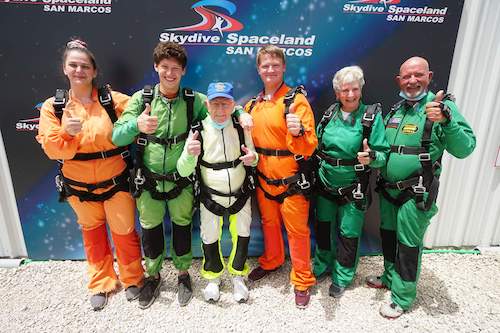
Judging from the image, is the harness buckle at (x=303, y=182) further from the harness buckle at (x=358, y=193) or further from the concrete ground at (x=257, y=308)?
the concrete ground at (x=257, y=308)

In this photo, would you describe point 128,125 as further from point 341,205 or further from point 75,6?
point 341,205

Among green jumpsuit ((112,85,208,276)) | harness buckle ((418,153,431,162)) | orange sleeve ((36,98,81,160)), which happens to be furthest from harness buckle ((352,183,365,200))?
orange sleeve ((36,98,81,160))

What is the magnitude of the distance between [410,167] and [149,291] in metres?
3.08

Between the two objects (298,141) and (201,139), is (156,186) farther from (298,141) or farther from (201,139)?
(298,141)

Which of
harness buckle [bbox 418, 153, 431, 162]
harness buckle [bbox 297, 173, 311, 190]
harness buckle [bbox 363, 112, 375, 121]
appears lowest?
harness buckle [bbox 297, 173, 311, 190]

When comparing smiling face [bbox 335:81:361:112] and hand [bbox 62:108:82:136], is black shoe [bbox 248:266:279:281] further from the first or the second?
hand [bbox 62:108:82:136]

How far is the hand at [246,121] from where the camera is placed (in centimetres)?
324

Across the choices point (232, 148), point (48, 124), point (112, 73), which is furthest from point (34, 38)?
point (232, 148)

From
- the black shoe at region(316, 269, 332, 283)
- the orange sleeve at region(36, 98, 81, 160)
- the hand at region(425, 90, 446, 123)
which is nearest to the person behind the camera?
the hand at region(425, 90, 446, 123)

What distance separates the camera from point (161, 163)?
337 cm

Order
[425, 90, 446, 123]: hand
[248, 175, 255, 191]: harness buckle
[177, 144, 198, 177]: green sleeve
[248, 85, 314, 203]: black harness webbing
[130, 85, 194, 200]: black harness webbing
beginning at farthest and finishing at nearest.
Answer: [248, 175, 255, 191]: harness buckle
[248, 85, 314, 203]: black harness webbing
[130, 85, 194, 200]: black harness webbing
[177, 144, 198, 177]: green sleeve
[425, 90, 446, 123]: hand

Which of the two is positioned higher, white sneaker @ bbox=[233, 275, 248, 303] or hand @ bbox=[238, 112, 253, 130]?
hand @ bbox=[238, 112, 253, 130]

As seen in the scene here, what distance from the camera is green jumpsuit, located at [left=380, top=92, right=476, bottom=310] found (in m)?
3.06

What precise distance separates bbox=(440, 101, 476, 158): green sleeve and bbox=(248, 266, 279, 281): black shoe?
8.01ft
